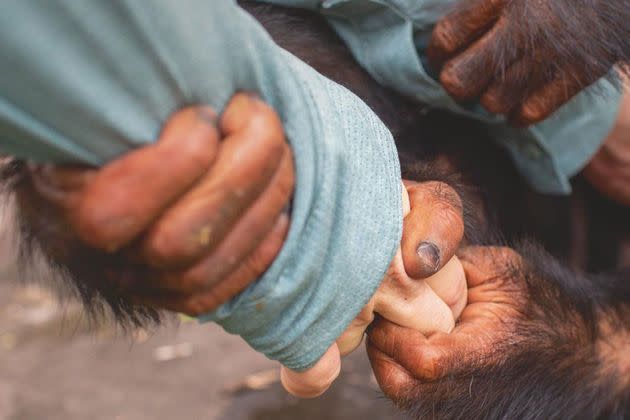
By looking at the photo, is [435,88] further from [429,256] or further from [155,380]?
[155,380]

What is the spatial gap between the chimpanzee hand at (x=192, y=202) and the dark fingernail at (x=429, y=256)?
155 millimetres

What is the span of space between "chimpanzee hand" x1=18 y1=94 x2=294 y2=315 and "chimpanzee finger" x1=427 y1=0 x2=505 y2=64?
378 mm

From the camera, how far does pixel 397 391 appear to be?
0.69 meters

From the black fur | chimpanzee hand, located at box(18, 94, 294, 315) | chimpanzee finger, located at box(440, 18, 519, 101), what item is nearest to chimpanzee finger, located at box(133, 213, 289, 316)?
chimpanzee hand, located at box(18, 94, 294, 315)

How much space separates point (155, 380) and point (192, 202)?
1.11 m

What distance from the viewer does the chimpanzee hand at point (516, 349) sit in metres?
0.69

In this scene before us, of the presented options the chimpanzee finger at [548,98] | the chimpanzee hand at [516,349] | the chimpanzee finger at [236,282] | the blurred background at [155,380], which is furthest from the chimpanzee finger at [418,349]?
the blurred background at [155,380]

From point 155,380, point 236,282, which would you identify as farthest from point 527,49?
point 155,380

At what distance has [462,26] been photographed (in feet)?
2.75

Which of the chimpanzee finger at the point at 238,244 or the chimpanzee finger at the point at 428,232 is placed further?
the chimpanzee finger at the point at 428,232

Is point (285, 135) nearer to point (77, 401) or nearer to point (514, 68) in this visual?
point (514, 68)

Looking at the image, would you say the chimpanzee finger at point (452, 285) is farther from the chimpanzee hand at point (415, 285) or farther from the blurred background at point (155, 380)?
the blurred background at point (155, 380)

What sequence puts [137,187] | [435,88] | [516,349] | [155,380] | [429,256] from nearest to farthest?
[137,187], [429,256], [516,349], [435,88], [155,380]

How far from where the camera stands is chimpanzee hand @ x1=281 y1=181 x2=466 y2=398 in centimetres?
65
